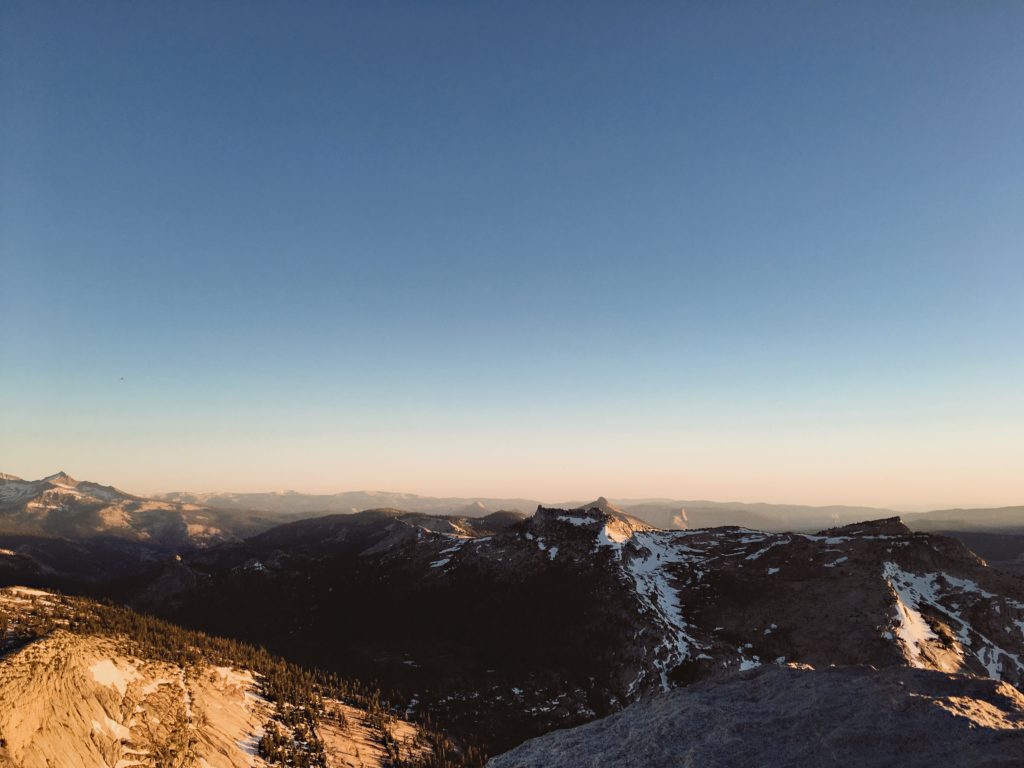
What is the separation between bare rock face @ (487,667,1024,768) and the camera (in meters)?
14.9

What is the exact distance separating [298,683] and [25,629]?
24.2 meters

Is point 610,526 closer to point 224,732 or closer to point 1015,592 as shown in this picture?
point 1015,592

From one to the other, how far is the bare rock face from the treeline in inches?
878

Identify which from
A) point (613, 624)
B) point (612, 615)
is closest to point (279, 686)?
point (613, 624)

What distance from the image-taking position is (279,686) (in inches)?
1843

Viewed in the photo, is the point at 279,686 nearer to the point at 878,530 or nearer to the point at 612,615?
the point at 612,615

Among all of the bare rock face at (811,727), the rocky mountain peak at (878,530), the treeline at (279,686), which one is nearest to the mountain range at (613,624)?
the bare rock face at (811,727)

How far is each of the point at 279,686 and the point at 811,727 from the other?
4932 centimetres

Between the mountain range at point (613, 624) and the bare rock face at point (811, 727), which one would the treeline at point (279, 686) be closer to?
the mountain range at point (613, 624)

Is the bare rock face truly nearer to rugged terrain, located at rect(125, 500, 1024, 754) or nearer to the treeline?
rugged terrain, located at rect(125, 500, 1024, 754)

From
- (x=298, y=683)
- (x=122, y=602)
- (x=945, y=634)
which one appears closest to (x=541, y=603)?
(x=298, y=683)

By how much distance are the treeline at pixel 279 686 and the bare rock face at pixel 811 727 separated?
22299 millimetres

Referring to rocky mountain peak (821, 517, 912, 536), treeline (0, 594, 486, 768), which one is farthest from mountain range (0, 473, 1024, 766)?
treeline (0, 594, 486, 768)

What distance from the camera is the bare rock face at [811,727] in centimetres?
1488
